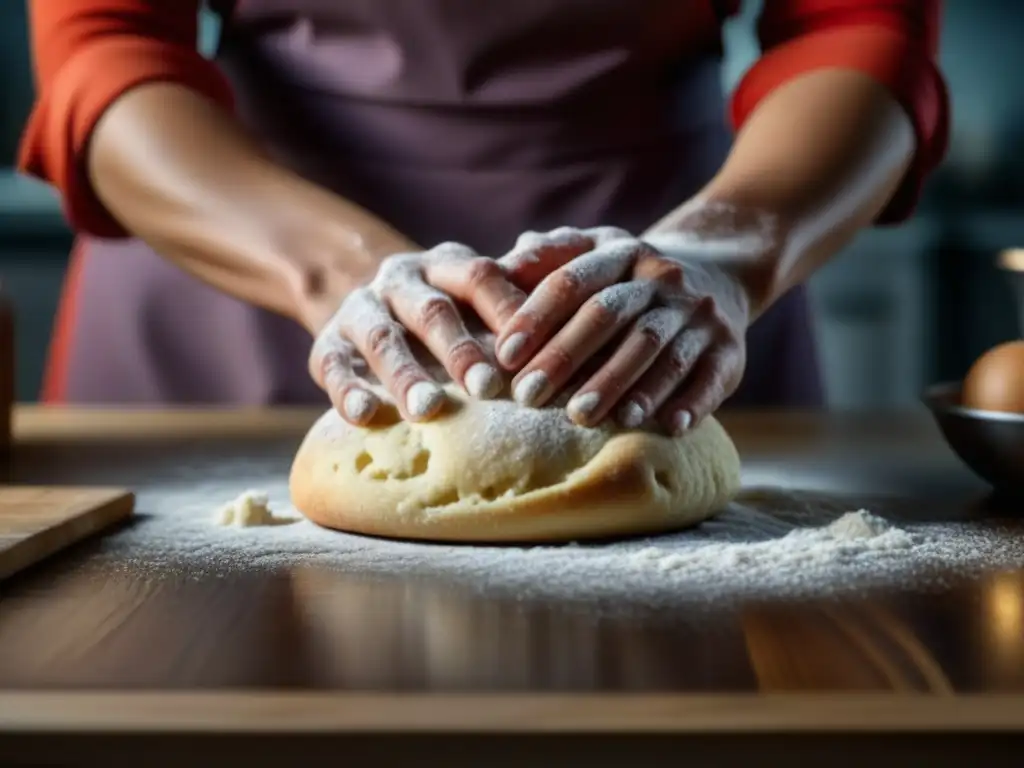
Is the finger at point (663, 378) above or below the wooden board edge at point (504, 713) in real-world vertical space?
above

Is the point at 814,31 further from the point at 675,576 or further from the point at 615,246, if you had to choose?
the point at 675,576

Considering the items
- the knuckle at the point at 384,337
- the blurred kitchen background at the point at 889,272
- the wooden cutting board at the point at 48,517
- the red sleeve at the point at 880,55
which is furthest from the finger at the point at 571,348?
the blurred kitchen background at the point at 889,272

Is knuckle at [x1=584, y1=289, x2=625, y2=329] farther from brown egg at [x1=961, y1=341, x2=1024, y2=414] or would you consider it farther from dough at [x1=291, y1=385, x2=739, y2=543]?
brown egg at [x1=961, y1=341, x2=1024, y2=414]

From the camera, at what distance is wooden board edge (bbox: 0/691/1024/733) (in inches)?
20.6

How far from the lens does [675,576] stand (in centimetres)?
80

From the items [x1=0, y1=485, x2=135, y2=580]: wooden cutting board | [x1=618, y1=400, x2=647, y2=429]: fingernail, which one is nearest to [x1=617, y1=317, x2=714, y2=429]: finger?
[x1=618, y1=400, x2=647, y2=429]: fingernail

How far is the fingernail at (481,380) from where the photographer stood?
3.06 ft

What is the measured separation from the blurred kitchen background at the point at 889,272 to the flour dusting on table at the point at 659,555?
2071 mm

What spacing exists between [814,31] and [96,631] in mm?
1137

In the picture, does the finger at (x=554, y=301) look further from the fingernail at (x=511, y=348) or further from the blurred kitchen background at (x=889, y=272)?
the blurred kitchen background at (x=889, y=272)

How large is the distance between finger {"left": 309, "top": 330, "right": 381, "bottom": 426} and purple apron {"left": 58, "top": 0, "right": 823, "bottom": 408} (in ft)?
1.87

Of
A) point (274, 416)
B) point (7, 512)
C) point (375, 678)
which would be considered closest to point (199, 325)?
point (274, 416)

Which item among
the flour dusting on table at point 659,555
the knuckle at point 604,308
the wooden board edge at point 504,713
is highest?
the knuckle at point 604,308

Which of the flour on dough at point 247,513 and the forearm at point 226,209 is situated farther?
the forearm at point 226,209
